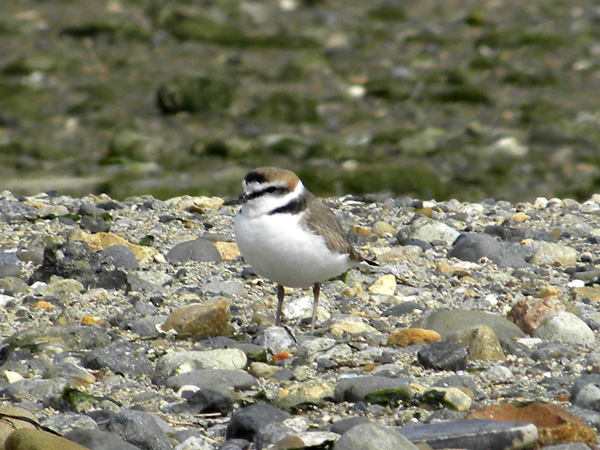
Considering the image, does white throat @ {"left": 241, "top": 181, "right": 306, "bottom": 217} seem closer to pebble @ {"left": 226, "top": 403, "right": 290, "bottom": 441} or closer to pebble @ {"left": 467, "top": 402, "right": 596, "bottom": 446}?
pebble @ {"left": 226, "top": 403, "right": 290, "bottom": 441}

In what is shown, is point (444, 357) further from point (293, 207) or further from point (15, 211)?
point (15, 211)

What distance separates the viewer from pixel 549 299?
543 centimetres

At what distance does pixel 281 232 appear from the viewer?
4.93m

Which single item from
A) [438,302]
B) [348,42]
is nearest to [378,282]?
[438,302]

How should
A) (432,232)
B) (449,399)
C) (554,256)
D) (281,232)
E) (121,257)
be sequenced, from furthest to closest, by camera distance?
(432,232), (554,256), (121,257), (281,232), (449,399)

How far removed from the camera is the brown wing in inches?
201

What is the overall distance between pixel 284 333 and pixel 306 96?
938 centimetres

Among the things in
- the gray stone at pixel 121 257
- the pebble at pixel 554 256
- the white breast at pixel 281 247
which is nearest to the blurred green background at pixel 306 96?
the pebble at pixel 554 256

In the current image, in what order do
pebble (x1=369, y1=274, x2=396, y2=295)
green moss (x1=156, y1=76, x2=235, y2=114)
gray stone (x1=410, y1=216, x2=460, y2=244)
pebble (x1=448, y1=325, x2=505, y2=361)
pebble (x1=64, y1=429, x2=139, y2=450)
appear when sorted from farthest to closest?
green moss (x1=156, y1=76, x2=235, y2=114)
gray stone (x1=410, y1=216, x2=460, y2=244)
pebble (x1=369, y1=274, x2=396, y2=295)
pebble (x1=448, y1=325, x2=505, y2=361)
pebble (x1=64, y1=429, x2=139, y2=450)

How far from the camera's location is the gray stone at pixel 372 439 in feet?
10.6

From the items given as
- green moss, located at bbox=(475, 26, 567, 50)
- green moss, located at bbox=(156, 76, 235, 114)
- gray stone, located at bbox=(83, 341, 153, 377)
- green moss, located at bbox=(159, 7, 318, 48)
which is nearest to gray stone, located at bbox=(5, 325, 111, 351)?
gray stone, located at bbox=(83, 341, 153, 377)

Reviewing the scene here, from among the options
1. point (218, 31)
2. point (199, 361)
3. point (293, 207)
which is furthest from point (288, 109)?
point (199, 361)

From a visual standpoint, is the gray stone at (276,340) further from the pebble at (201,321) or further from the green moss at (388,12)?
the green moss at (388,12)

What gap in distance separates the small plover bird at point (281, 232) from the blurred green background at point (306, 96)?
5.27 metres
